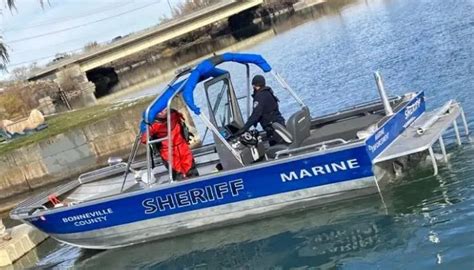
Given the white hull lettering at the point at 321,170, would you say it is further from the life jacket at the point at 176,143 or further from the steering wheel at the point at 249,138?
the life jacket at the point at 176,143

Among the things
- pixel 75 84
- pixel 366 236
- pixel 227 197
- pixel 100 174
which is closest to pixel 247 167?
pixel 227 197

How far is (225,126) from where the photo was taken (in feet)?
40.7

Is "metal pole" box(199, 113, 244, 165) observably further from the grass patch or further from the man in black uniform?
the grass patch

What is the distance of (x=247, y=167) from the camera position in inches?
424

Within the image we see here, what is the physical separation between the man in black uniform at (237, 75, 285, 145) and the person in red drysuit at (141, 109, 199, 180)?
3.63 ft

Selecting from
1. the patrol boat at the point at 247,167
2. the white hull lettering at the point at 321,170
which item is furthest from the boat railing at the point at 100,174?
the white hull lettering at the point at 321,170

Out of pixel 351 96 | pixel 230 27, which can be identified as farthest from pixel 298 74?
pixel 230 27

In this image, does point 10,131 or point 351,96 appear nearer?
point 351,96

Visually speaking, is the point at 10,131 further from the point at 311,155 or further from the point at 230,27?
the point at 230,27

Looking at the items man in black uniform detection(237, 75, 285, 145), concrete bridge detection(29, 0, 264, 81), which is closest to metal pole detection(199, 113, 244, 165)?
man in black uniform detection(237, 75, 285, 145)

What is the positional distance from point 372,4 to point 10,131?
4454cm

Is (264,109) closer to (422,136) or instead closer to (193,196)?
(193,196)

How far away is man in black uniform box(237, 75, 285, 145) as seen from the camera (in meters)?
11.6

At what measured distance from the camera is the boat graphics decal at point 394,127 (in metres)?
10.0
